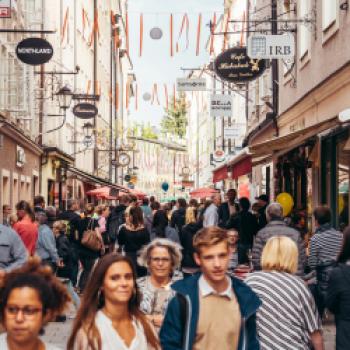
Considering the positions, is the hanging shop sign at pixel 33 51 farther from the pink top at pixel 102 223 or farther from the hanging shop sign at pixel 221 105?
the hanging shop sign at pixel 221 105

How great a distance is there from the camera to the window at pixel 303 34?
22.4 m

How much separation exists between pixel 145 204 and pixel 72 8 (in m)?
28.1

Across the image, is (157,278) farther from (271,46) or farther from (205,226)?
(271,46)

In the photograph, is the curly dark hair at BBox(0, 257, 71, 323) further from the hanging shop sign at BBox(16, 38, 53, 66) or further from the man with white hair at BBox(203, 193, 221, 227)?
the hanging shop sign at BBox(16, 38, 53, 66)

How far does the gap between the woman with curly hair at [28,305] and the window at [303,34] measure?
1831 cm

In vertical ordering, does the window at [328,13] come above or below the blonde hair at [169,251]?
above

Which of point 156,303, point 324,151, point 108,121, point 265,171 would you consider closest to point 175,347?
point 156,303

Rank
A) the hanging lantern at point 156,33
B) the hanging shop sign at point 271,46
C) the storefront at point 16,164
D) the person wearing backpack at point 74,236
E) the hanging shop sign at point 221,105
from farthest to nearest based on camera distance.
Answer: the hanging shop sign at point 221,105
the hanging lantern at point 156,33
the storefront at point 16,164
the hanging shop sign at point 271,46
the person wearing backpack at point 74,236

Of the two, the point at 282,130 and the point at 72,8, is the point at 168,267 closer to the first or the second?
the point at 282,130

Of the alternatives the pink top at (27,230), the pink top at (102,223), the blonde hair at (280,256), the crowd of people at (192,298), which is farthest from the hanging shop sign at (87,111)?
the blonde hair at (280,256)

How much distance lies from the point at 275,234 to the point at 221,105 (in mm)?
24352

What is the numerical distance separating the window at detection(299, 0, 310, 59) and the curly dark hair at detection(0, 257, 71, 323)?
1824 centimetres

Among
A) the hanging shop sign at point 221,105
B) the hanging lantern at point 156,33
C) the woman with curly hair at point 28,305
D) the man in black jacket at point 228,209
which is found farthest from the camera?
the hanging shop sign at point 221,105

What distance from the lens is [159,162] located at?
134 metres
